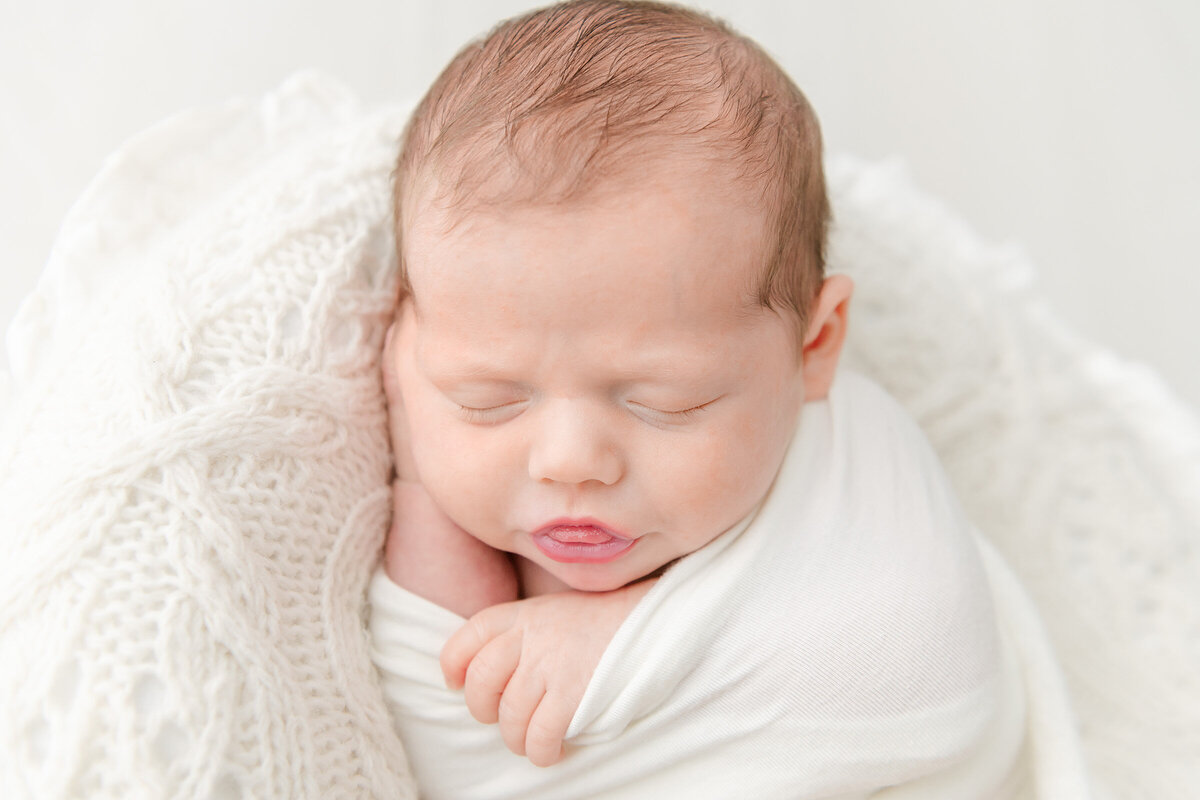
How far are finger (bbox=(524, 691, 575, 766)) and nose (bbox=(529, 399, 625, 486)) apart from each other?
0.21 meters

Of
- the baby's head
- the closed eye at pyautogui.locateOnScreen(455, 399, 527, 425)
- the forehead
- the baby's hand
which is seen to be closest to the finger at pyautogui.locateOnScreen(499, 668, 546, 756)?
the baby's hand

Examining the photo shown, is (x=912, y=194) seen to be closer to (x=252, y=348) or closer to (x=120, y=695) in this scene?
(x=252, y=348)

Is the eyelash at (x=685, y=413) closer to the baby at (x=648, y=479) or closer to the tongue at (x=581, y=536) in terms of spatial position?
the baby at (x=648, y=479)

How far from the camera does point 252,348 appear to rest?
99 cm

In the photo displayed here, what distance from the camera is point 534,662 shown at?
38.9 inches

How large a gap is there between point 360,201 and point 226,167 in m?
0.22

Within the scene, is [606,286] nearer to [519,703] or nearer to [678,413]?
[678,413]

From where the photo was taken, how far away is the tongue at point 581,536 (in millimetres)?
967

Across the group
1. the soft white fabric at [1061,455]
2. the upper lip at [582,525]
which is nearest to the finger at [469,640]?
the upper lip at [582,525]

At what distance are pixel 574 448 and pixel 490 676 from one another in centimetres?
25

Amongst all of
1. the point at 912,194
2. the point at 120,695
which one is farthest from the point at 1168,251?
the point at 120,695

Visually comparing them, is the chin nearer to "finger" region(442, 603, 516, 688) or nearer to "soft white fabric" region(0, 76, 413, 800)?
"finger" region(442, 603, 516, 688)

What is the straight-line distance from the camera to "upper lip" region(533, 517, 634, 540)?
37.2 inches

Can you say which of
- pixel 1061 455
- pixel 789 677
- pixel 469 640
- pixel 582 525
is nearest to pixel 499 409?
pixel 582 525
